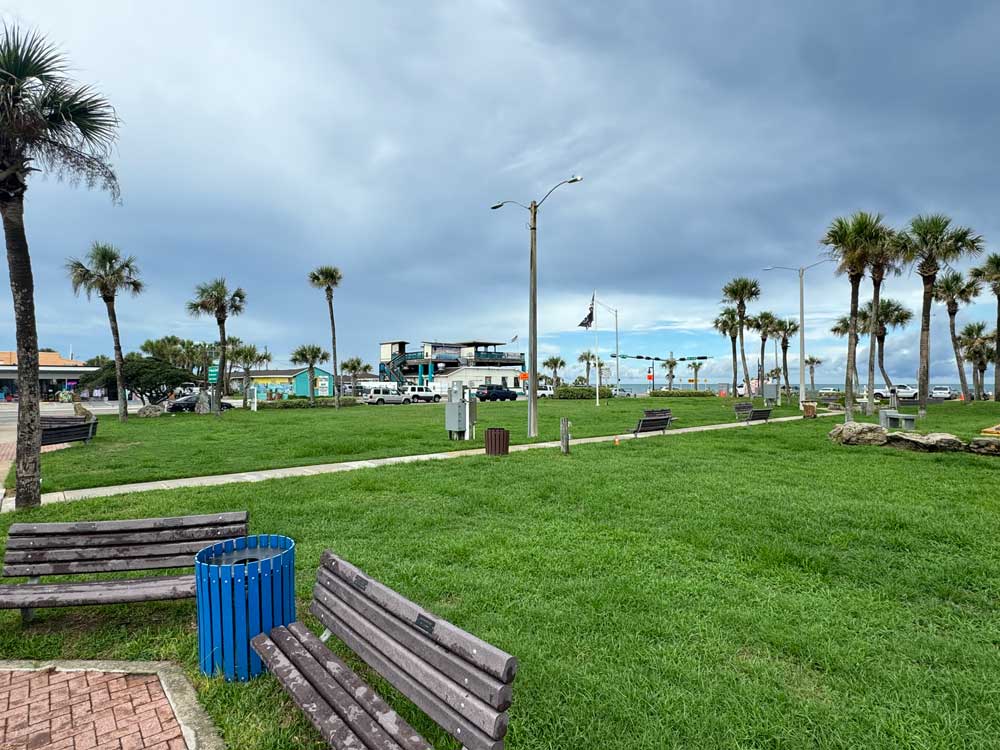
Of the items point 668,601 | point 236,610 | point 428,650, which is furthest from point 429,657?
point 668,601

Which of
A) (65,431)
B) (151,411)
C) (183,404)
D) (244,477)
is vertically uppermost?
(183,404)

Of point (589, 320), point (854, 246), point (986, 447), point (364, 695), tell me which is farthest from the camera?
point (589, 320)

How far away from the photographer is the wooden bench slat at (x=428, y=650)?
2.28 m

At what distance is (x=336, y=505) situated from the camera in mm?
8461

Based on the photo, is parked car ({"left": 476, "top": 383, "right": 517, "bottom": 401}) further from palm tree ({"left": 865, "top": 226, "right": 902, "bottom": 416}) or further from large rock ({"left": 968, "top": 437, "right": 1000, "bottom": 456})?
large rock ({"left": 968, "top": 437, "right": 1000, "bottom": 456})

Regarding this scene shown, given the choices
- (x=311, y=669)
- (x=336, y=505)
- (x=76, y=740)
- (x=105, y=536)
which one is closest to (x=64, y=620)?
(x=105, y=536)

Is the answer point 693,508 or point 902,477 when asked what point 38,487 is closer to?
Result: point 693,508

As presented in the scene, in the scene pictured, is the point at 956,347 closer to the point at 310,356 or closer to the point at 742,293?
the point at 742,293

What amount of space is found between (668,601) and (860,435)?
13.0 meters

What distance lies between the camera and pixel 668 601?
4.79 meters

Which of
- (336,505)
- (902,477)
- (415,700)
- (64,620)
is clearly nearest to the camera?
(415,700)

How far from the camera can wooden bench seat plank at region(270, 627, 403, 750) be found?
8.43ft

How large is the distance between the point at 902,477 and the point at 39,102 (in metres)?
14.9

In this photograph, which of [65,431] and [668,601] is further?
[65,431]
